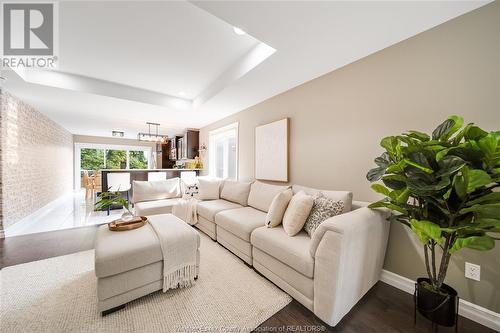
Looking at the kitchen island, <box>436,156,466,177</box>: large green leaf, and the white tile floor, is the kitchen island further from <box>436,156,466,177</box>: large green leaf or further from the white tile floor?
<box>436,156,466,177</box>: large green leaf

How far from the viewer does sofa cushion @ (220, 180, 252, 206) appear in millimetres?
3191

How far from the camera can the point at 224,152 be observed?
4980mm

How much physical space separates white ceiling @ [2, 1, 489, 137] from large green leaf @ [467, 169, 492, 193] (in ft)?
4.50

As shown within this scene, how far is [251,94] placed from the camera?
320cm

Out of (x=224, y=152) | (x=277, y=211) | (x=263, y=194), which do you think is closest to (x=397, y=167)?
(x=277, y=211)

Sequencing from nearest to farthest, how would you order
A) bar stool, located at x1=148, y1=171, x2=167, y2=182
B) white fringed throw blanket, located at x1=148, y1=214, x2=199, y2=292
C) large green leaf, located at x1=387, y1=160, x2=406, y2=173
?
1. large green leaf, located at x1=387, y1=160, x2=406, y2=173
2. white fringed throw blanket, located at x1=148, y1=214, x2=199, y2=292
3. bar stool, located at x1=148, y1=171, x2=167, y2=182

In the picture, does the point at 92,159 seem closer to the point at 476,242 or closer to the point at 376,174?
the point at 376,174

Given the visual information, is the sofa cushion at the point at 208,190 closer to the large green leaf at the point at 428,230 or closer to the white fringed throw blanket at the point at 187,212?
the white fringed throw blanket at the point at 187,212

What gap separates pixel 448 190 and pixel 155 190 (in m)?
4.09

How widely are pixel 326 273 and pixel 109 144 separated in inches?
409

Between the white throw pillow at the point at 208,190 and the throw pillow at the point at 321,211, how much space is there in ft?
7.43

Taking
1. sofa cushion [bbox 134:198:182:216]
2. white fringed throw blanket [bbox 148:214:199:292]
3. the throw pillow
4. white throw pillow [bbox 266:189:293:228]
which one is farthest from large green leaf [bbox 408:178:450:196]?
sofa cushion [bbox 134:198:182:216]

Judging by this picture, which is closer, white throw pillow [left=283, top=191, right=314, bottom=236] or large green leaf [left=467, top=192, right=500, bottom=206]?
large green leaf [left=467, top=192, right=500, bottom=206]

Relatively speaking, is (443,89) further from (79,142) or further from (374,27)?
(79,142)
